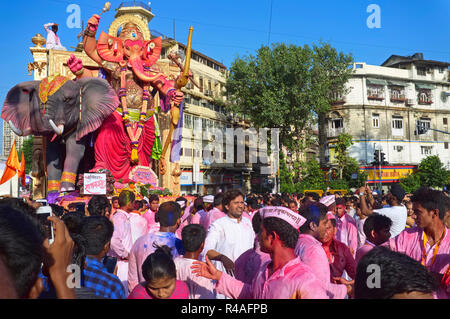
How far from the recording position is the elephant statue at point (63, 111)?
51.8 feet

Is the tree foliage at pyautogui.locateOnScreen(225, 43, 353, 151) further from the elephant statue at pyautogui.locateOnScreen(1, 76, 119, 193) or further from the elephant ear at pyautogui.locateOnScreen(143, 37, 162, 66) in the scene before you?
the elephant statue at pyautogui.locateOnScreen(1, 76, 119, 193)

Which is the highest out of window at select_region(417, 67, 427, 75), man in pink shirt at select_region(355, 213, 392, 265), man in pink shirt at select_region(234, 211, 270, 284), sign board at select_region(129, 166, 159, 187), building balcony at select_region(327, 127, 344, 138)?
window at select_region(417, 67, 427, 75)

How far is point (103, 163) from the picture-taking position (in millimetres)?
17953

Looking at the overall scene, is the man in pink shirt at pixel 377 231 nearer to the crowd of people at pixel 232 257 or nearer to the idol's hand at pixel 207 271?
the crowd of people at pixel 232 257

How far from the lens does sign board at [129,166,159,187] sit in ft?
60.0

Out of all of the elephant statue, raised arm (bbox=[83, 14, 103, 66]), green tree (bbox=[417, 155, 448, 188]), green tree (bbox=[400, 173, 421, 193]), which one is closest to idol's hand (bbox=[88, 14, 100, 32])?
raised arm (bbox=[83, 14, 103, 66])

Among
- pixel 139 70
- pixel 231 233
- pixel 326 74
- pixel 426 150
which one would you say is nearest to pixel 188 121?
pixel 326 74

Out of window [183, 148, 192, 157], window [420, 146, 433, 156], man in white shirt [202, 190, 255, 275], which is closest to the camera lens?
man in white shirt [202, 190, 255, 275]

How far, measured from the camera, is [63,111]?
1593cm

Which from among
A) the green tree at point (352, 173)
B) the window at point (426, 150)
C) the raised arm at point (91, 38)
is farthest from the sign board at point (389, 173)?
the raised arm at point (91, 38)

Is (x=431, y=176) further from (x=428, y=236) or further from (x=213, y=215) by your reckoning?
(x=428, y=236)

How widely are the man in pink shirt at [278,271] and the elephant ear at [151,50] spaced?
56.4 feet

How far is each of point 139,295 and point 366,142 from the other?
115ft
